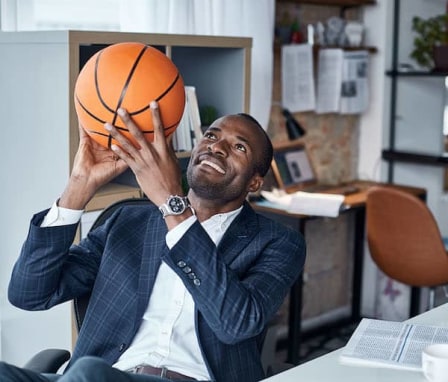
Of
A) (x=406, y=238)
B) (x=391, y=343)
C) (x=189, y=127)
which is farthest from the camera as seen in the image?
(x=406, y=238)

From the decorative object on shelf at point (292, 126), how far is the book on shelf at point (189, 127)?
3.55ft

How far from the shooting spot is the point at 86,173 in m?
1.91

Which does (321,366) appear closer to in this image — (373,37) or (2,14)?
(2,14)

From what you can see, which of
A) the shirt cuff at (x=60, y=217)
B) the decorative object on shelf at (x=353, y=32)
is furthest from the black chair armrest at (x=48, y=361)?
the decorative object on shelf at (x=353, y=32)

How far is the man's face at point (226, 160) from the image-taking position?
1.94 metres

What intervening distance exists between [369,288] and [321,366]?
10.2ft

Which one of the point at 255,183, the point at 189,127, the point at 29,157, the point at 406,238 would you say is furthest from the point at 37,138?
the point at 406,238

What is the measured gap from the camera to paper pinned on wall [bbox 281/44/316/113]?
159 inches

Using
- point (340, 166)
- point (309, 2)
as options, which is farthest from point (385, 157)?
point (309, 2)

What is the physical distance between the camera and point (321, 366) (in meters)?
1.62

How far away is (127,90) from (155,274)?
1.58 ft

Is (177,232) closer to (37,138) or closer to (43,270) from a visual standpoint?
(43,270)

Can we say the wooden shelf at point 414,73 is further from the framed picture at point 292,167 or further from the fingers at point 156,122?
the fingers at point 156,122

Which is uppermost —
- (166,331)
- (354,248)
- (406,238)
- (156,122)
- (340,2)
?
(340,2)
